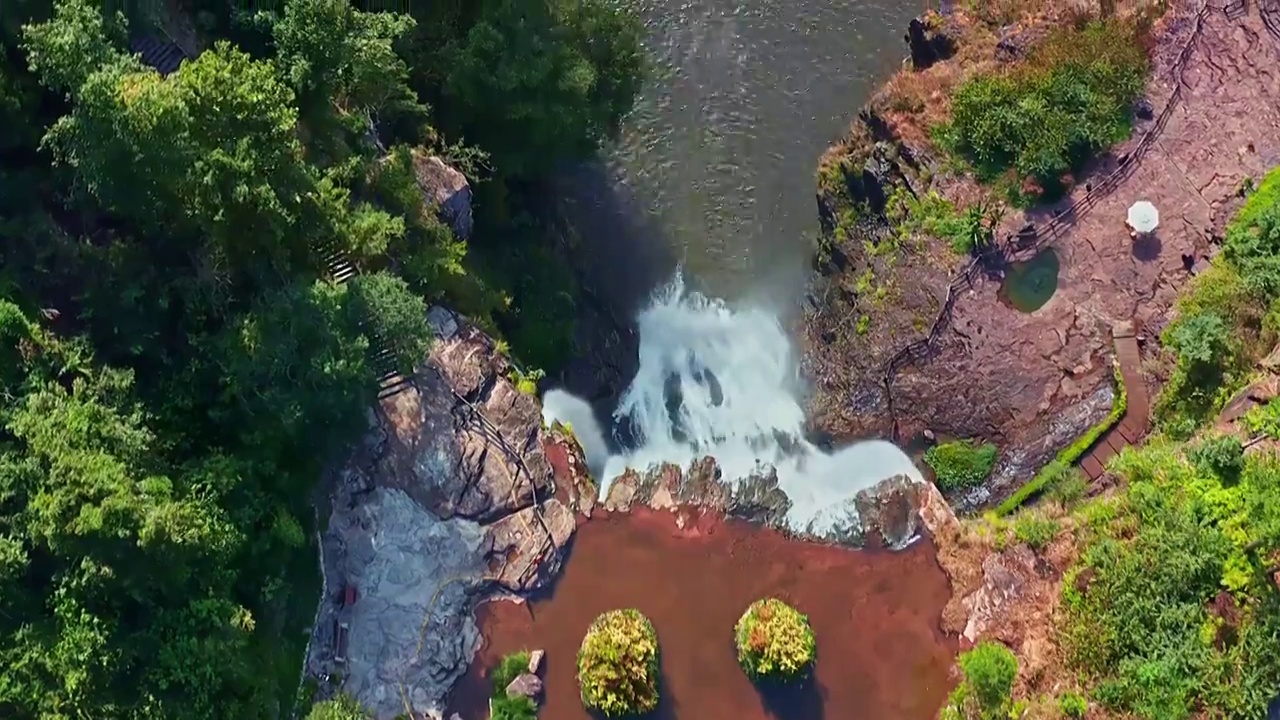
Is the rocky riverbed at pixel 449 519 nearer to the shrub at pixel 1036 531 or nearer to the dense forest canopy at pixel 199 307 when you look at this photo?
the dense forest canopy at pixel 199 307

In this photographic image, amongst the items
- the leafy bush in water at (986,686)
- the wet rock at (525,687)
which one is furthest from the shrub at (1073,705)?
the wet rock at (525,687)

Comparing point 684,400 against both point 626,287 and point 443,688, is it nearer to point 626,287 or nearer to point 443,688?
point 626,287

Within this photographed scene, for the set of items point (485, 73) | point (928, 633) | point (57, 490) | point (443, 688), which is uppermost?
point (485, 73)

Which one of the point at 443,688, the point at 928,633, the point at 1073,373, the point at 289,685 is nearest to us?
the point at 289,685

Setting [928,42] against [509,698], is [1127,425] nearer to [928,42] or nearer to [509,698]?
[928,42]

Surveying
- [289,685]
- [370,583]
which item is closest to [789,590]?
[370,583]

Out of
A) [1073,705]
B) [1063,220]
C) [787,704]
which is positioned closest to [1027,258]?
[1063,220]
